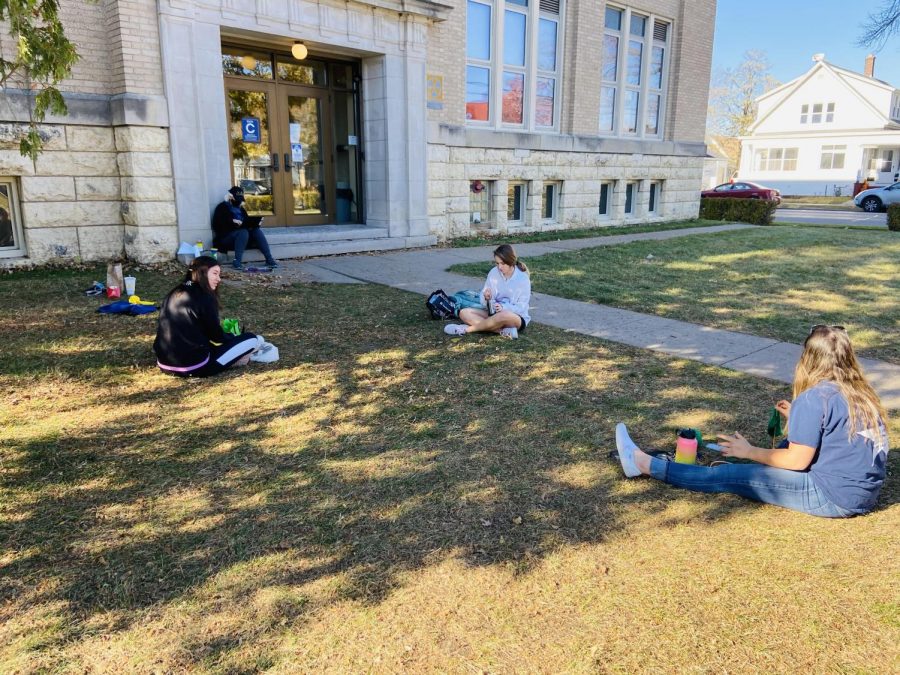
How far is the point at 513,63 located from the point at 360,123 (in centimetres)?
444

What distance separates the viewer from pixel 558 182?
55.8ft

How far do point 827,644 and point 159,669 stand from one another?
8.27ft

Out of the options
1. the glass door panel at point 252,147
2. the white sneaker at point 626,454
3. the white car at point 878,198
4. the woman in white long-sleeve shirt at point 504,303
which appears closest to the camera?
the white sneaker at point 626,454

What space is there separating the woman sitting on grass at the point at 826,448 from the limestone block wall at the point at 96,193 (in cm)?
925

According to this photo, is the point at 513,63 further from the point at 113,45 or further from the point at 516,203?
the point at 113,45

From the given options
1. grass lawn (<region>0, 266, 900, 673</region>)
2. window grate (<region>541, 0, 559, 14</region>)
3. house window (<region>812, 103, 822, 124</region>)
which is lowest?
grass lawn (<region>0, 266, 900, 673</region>)

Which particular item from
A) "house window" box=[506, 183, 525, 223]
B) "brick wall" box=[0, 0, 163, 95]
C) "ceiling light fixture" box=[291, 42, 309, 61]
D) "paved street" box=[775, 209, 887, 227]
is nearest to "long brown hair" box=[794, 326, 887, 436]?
"brick wall" box=[0, 0, 163, 95]

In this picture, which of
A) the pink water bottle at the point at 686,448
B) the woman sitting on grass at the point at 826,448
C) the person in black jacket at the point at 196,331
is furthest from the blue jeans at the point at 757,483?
the person in black jacket at the point at 196,331

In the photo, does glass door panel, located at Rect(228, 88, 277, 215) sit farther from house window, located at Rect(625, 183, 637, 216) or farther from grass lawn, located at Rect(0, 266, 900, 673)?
house window, located at Rect(625, 183, 637, 216)

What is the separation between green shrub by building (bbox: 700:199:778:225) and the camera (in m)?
21.0

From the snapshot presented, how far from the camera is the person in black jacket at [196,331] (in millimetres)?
5266

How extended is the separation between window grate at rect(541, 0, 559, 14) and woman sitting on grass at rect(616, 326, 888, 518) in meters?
14.5

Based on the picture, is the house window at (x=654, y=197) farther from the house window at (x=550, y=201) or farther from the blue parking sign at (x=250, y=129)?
the blue parking sign at (x=250, y=129)

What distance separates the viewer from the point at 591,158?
57.3ft
